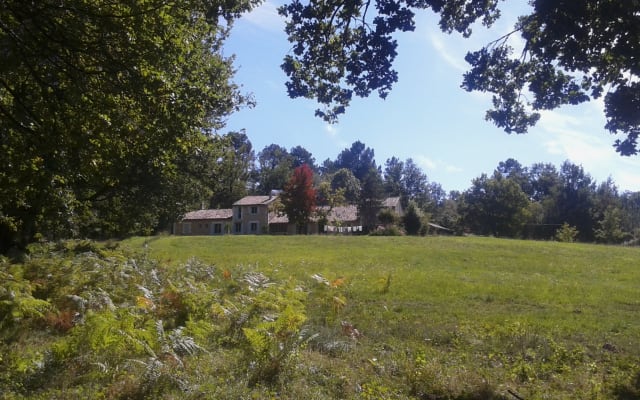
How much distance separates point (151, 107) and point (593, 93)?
371 inches

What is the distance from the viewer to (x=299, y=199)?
5850 centimetres

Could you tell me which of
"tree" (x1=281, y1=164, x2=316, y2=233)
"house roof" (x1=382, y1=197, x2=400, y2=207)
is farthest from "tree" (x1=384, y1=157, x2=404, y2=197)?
"tree" (x1=281, y1=164, x2=316, y2=233)

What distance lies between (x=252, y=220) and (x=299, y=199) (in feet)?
55.2

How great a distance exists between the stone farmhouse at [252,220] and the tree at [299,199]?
22.6 feet

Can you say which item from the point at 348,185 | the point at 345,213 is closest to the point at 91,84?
the point at 345,213

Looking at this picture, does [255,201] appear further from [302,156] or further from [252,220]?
[302,156]

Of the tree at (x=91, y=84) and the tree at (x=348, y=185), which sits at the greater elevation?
the tree at (x=348, y=185)

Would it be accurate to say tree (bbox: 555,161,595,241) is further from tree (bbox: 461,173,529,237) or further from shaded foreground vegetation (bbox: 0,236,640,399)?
shaded foreground vegetation (bbox: 0,236,640,399)

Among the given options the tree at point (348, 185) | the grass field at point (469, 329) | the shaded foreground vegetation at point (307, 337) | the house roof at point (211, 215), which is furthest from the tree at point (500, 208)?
the shaded foreground vegetation at point (307, 337)

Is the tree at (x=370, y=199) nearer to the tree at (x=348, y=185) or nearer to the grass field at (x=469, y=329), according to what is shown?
the tree at (x=348, y=185)

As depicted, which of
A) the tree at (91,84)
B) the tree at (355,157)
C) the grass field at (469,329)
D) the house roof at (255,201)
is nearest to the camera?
the grass field at (469,329)

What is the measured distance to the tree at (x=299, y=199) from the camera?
58.2 metres

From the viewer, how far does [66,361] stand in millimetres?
5969

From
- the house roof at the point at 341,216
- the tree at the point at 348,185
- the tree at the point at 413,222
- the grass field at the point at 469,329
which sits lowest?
the grass field at the point at 469,329
